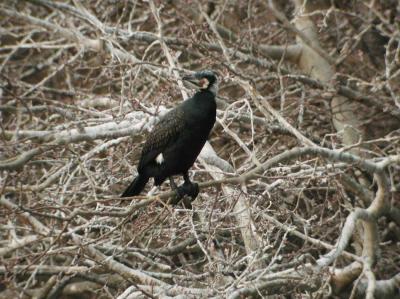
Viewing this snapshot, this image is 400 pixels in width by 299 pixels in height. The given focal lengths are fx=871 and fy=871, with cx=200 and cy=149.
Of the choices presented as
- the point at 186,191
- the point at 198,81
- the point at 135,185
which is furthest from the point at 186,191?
the point at 198,81

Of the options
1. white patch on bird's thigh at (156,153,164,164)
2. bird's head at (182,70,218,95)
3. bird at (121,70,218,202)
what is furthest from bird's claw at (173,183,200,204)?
bird's head at (182,70,218,95)

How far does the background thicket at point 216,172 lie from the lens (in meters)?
5.42

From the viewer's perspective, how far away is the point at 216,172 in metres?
5.63

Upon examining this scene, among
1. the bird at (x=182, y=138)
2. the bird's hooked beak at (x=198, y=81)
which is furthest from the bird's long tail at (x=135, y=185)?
the bird's hooked beak at (x=198, y=81)

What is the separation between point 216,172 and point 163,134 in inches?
16.7

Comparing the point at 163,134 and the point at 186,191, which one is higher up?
the point at 163,134

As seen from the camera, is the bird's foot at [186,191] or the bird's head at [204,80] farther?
the bird's head at [204,80]

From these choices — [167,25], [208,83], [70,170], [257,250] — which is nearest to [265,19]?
[167,25]

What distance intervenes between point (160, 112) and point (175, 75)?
586mm

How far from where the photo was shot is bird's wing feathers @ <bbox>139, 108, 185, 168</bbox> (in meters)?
5.58

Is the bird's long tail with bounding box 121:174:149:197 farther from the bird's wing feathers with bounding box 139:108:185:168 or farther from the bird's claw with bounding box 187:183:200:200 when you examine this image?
the bird's claw with bounding box 187:183:200:200

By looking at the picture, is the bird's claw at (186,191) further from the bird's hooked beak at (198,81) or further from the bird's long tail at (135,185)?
the bird's hooked beak at (198,81)

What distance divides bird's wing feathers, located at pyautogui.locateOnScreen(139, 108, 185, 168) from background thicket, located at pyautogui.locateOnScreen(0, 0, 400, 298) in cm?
16

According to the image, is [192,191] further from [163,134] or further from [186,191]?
[163,134]
